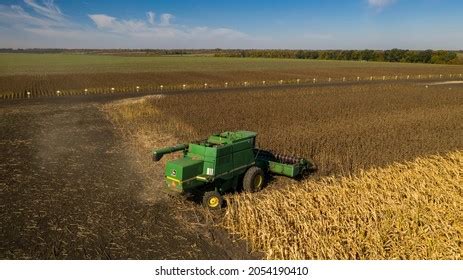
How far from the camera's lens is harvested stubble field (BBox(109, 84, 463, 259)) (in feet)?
25.9

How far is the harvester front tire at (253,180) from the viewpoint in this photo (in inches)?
434

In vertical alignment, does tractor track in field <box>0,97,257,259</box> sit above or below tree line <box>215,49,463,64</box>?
below

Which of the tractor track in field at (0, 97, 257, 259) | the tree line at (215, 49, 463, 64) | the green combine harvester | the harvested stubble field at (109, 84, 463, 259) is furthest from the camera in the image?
the tree line at (215, 49, 463, 64)

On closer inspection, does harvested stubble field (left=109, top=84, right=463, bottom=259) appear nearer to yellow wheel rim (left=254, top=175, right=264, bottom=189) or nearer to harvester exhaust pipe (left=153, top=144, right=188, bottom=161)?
yellow wheel rim (left=254, top=175, right=264, bottom=189)

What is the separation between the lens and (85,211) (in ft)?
33.6

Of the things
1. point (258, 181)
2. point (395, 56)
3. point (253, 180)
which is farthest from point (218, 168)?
point (395, 56)

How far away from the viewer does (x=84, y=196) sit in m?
11.3

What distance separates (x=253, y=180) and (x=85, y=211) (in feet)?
16.2

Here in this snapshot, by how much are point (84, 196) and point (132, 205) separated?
1761mm

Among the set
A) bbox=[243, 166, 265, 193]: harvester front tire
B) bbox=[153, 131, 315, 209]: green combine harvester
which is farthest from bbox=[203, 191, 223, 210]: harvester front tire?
bbox=[243, 166, 265, 193]: harvester front tire

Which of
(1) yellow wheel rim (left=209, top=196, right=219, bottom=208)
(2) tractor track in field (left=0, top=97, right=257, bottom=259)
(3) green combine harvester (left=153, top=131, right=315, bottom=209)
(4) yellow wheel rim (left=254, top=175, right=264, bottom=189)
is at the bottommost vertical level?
(2) tractor track in field (left=0, top=97, right=257, bottom=259)

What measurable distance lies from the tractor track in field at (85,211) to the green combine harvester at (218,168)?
1.03 meters

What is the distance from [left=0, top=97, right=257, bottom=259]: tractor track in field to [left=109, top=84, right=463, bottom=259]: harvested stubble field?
1.54 meters

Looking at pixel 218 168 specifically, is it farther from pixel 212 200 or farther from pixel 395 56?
pixel 395 56
